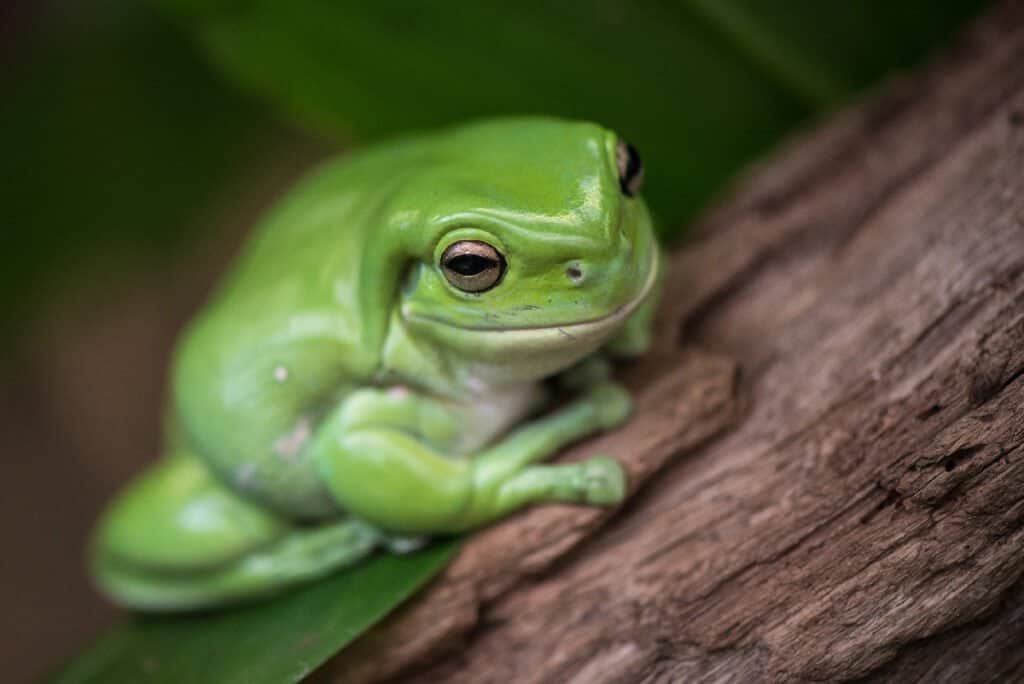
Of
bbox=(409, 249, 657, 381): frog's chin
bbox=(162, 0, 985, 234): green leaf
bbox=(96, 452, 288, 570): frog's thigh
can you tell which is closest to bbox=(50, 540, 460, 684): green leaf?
bbox=(96, 452, 288, 570): frog's thigh

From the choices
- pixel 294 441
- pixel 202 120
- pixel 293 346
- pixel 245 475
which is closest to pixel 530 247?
pixel 293 346

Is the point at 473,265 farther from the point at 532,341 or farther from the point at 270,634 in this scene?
the point at 270,634

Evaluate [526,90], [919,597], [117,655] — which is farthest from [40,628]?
[919,597]

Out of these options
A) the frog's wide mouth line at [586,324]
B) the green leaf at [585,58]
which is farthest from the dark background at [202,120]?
the frog's wide mouth line at [586,324]

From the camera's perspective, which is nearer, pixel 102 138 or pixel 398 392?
pixel 398 392

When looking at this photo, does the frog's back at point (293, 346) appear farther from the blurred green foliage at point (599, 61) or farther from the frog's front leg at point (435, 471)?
the blurred green foliage at point (599, 61)
